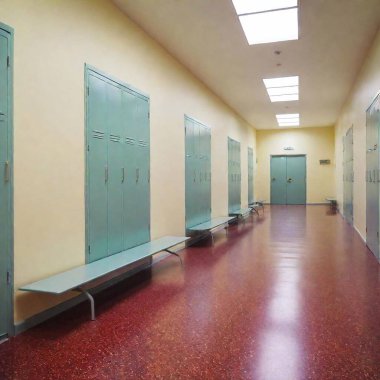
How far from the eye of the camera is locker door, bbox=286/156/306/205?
52.3 ft

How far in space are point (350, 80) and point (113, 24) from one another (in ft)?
18.7

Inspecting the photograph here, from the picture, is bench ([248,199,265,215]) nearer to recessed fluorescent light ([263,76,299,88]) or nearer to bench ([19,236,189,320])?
recessed fluorescent light ([263,76,299,88])

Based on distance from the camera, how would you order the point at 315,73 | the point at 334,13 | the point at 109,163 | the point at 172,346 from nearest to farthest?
the point at 172,346, the point at 109,163, the point at 334,13, the point at 315,73

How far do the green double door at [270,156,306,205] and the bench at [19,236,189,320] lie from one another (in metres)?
12.3

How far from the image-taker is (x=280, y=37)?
538 centimetres

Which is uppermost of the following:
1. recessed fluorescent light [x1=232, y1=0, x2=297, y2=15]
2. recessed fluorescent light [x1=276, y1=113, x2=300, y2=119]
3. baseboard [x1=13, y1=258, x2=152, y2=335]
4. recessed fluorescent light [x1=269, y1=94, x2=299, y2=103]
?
recessed fluorescent light [x1=276, y1=113, x2=300, y2=119]

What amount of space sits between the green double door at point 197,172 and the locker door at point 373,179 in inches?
122

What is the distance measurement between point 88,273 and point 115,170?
138 cm

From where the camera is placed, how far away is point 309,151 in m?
15.8

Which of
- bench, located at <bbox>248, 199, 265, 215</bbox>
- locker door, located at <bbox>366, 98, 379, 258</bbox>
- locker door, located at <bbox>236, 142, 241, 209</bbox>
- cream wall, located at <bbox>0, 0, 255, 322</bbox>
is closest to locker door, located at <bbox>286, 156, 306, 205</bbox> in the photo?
bench, located at <bbox>248, 199, 265, 215</bbox>

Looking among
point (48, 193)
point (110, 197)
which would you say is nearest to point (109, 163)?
point (110, 197)

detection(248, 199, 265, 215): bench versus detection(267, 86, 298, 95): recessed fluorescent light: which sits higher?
detection(267, 86, 298, 95): recessed fluorescent light

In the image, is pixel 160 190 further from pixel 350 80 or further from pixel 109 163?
pixel 350 80

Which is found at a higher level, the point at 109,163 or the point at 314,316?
the point at 109,163
